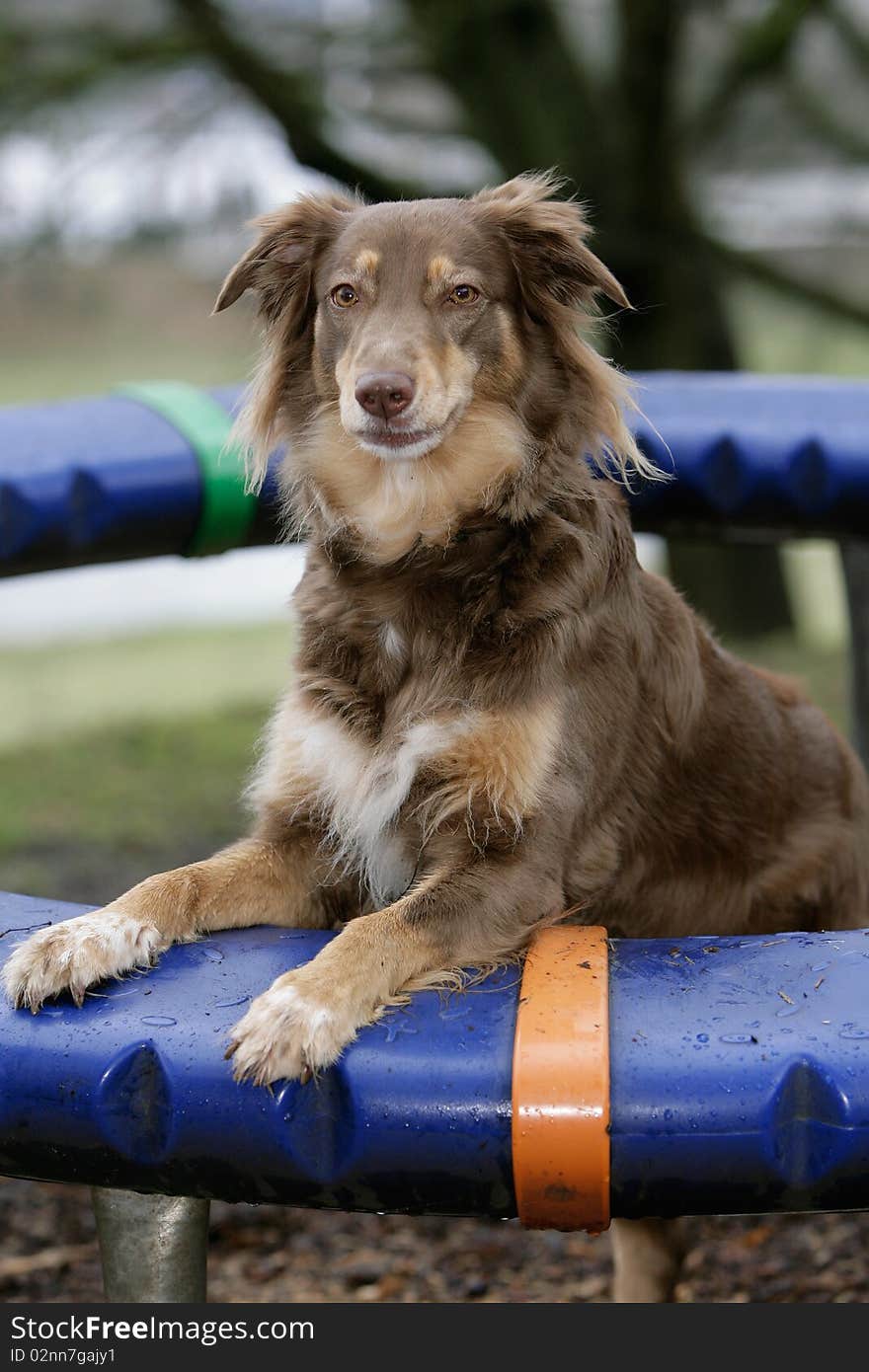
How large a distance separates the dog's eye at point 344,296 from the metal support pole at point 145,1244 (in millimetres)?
1756

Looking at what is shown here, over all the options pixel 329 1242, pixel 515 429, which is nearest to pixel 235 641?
pixel 329 1242

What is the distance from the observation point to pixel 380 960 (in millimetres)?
2602

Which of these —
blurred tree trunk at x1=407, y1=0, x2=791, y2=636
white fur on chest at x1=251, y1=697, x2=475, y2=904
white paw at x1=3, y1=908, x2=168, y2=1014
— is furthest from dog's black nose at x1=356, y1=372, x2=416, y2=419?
blurred tree trunk at x1=407, y1=0, x2=791, y2=636

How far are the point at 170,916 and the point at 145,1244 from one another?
59 centimetres

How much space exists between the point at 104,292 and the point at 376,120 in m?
3.90

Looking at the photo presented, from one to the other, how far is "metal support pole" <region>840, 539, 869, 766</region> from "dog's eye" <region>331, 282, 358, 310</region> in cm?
307

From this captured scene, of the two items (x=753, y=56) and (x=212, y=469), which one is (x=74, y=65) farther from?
(x=212, y=469)

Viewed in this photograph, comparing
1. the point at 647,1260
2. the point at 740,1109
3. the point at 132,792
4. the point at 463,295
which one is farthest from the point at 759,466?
the point at 132,792

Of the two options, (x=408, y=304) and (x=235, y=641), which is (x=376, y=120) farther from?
(x=408, y=304)

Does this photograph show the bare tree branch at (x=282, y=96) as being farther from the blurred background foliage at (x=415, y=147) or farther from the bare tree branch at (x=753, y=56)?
the bare tree branch at (x=753, y=56)

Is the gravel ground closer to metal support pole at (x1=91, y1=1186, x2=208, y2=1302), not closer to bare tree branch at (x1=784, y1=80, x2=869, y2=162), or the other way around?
metal support pole at (x1=91, y1=1186, x2=208, y2=1302)

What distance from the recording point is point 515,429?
3.13 metres

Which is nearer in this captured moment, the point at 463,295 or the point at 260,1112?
the point at 260,1112

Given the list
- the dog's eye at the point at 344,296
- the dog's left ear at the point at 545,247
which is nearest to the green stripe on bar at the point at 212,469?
the dog's eye at the point at 344,296
